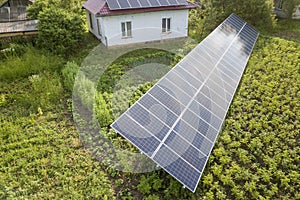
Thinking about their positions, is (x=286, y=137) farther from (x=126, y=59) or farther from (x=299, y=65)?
(x=126, y=59)

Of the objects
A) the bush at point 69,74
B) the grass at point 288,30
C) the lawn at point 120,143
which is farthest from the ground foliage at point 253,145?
the grass at point 288,30

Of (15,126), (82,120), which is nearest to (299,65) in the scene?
(82,120)

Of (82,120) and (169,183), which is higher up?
(82,120)

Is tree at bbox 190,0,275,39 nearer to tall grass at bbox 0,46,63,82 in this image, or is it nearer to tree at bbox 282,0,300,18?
tree at bbox 282,0,300,18

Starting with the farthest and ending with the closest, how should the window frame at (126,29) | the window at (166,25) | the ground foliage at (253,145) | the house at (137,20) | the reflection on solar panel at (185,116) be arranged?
the window at (166,25)
the window frame at (126,29)
the house at (137,20)
the ground foliage at (253,145)
the reflection on solar panel at (185,116)

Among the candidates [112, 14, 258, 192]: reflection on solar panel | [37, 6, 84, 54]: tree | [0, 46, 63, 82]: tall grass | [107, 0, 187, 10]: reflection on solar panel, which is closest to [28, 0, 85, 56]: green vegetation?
[37, 6, 84, 54]: tree

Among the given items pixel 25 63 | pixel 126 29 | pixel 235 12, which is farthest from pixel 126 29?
pixel 235 12

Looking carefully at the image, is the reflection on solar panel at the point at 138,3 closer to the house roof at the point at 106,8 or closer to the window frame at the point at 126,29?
the house roof at the point at 106,8

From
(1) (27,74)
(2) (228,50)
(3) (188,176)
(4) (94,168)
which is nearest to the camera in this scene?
(3) (188,176)

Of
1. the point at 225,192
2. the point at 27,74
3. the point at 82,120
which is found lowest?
the point at 225,192
